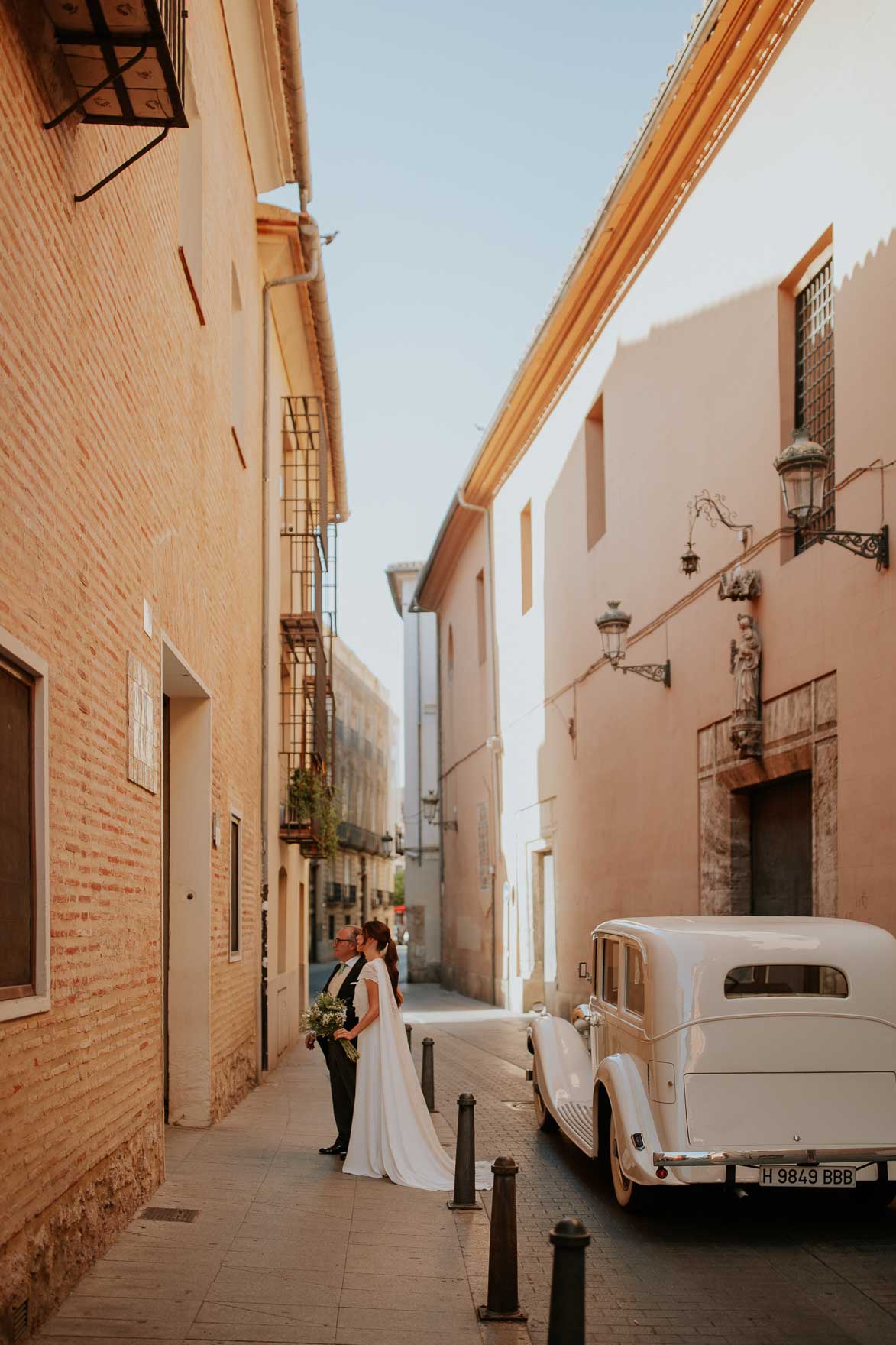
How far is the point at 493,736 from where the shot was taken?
2748 cm

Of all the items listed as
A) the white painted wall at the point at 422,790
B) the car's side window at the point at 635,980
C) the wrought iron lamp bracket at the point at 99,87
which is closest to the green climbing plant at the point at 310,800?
the car's side window at the point at 635,980

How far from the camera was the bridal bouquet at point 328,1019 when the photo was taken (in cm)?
966

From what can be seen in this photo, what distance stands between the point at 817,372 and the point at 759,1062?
666cm

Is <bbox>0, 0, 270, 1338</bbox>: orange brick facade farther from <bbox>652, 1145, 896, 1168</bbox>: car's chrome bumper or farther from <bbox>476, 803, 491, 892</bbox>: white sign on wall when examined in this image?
<bbox>476, 803, 491, 892</bbox>: white sign on wall

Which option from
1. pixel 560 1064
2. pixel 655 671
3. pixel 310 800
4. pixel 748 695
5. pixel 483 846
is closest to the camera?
pixel 560 1064

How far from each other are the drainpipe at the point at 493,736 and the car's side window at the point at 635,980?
59.7ft

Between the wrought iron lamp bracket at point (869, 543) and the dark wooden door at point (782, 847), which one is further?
the dark wooden door at point (782, 847)

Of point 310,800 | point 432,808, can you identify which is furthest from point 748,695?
point 432,808

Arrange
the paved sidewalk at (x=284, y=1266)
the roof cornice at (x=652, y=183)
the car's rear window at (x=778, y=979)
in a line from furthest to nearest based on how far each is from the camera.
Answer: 1. the roof cornice at (x=652, y=183)
2. the car's rear window at (x=778, y=979)
3. the paved sidewalk at (x=284, y=1266)

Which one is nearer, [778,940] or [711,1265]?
[711,1265]

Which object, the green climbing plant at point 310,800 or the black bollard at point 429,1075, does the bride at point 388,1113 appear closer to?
the black bollard at point 429,1075

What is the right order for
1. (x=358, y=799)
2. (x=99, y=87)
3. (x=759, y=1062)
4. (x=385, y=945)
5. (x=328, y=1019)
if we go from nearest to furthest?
(x=99, y=87) < (x=759, y=1062) < (x=328, y=1019) < (x=385, y=945) < (x=358, y=799)

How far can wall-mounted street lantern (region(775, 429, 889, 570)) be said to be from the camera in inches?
399

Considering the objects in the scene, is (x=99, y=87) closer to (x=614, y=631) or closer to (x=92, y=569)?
A: (x=92, y=569)
